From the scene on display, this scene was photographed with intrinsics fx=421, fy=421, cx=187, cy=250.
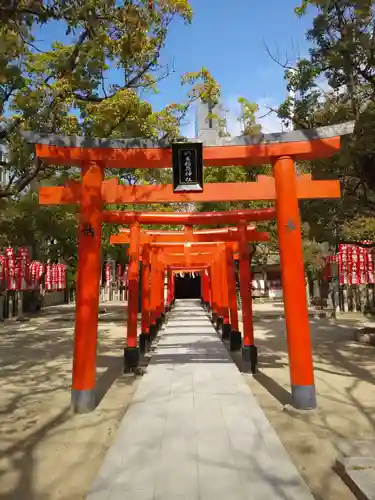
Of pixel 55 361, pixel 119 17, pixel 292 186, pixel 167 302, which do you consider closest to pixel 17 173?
pixel 55 361

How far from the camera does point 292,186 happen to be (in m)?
5.66

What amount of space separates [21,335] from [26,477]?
439 inches

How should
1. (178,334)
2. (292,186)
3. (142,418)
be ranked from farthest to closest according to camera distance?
(178,334)
(292,186)
(142,418)

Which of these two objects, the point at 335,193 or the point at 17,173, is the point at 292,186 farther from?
the point at 17,173

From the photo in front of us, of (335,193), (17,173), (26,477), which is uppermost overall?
(17,173)

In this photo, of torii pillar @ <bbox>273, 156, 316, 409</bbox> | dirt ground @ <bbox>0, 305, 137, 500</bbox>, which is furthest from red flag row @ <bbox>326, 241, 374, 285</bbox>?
torii pillar @ <bbox>273, 156, 316, 409</bbox>

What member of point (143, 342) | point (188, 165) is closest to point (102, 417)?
point (188, 165)

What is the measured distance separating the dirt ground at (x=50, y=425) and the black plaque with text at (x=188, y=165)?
3180 mm

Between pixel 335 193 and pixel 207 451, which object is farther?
pixel 335 193

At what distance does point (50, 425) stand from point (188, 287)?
131 feet

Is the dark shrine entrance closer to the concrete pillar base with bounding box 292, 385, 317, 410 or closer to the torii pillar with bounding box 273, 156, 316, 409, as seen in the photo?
A: the torii pillar with bounding box 273, 156, 316, 409

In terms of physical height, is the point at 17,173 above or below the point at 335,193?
above

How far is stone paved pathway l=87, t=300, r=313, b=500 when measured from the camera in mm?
3203

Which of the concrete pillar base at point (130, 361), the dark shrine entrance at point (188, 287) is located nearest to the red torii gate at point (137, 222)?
the concrete pillar base at point (130, 361)
